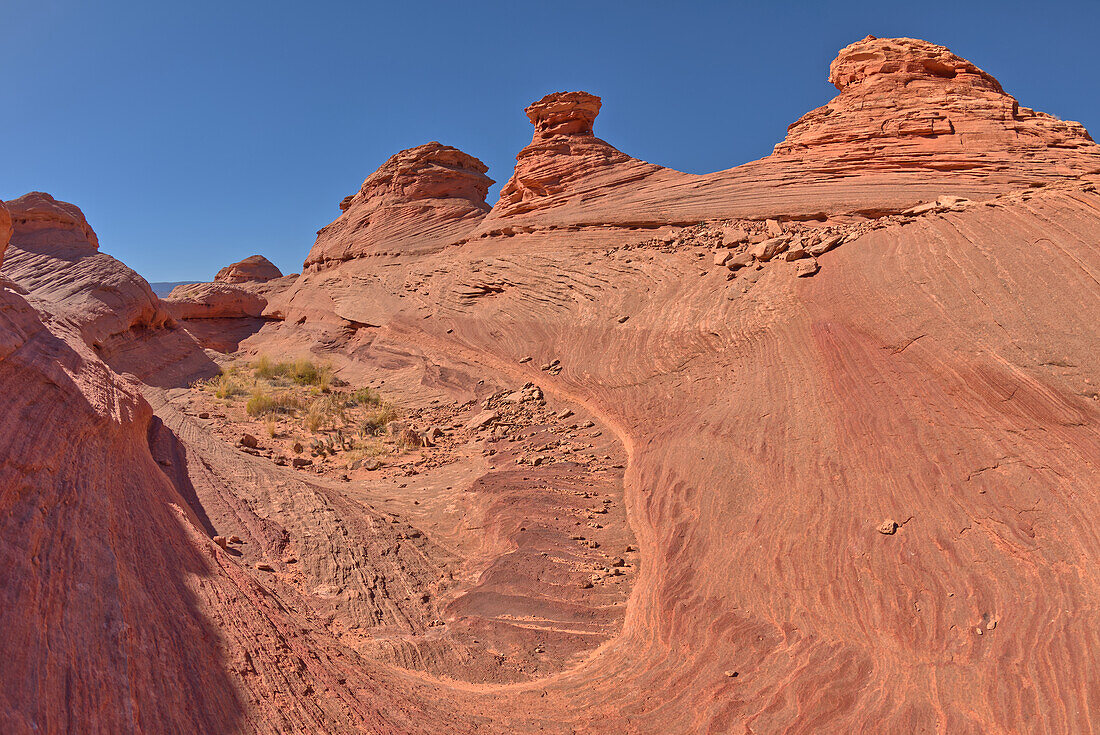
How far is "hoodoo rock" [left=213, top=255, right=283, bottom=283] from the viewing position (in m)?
31.0

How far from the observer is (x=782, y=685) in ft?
14.3

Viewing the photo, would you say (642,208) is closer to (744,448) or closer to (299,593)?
(744,448)

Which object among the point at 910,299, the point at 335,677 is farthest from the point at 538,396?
the point at 335,677

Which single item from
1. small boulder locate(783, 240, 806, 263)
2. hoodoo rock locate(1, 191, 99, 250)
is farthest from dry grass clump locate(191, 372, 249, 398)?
small boulder locate(783, 240, 806, 263)

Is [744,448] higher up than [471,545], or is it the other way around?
[744,448]

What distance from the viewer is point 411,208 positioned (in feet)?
76.8

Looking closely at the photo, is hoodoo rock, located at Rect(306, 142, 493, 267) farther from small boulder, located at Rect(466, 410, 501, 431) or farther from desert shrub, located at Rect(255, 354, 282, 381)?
small boulder, located at Rect(466, 410, 501, 431)

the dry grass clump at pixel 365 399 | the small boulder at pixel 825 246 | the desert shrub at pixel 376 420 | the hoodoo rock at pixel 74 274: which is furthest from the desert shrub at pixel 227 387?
the small boulder at pixel 825 246

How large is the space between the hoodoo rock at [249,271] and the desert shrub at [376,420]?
21.1 meters

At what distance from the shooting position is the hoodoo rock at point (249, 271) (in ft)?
102

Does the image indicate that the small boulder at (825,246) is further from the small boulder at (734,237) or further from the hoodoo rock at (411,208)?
the hoodoo rock at (411,208)

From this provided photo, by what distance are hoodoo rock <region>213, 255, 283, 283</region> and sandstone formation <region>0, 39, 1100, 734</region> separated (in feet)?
61.8

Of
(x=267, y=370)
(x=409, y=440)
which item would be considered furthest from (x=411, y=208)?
(x=409, y=440)

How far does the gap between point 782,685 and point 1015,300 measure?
18.5 ft
